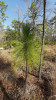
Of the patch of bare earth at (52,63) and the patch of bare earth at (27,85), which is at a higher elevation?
the patch of bare earth at (52,63)

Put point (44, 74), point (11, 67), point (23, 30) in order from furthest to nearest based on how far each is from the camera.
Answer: point (11, 67) < point (44, 74) < point (23, 30)

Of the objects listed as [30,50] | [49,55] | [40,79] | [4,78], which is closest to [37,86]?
[40,79]

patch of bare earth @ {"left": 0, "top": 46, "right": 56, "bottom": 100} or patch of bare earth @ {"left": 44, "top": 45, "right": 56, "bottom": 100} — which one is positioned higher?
patch of bare earth @ {"left": 44, "top": 45, "right": 56, "bottom": 100}

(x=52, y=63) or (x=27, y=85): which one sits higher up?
(x=52, y=63)

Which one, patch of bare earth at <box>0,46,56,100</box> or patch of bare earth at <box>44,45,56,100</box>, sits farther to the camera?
patch of bare earth at <box>44,45,56,100</box>

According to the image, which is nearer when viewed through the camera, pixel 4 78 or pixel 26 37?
pixel 26 37

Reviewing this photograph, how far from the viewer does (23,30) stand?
2.30 m

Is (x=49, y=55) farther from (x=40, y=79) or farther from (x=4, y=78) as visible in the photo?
(x=4, y=78)

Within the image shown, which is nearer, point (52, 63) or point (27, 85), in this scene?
point (27, 85)

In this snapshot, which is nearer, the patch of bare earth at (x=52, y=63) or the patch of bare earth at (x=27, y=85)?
the patch of bare earth at (x=27, y=85)

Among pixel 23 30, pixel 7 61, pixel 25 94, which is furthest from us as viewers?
pixel 7 61

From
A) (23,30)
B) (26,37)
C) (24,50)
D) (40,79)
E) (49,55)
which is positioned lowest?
(40,79)

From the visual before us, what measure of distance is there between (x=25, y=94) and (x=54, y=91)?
5.99ft

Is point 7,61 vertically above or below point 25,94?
above
